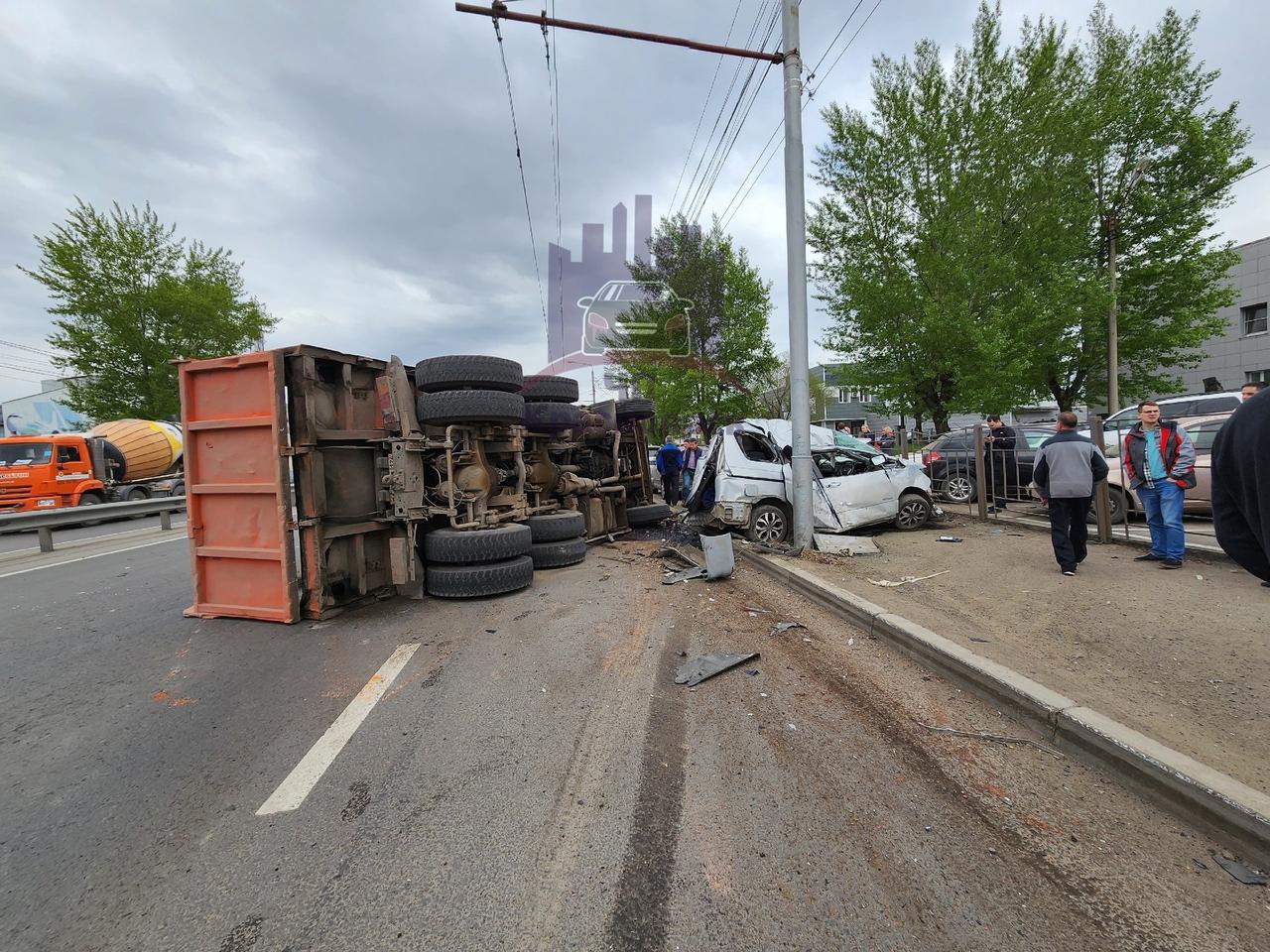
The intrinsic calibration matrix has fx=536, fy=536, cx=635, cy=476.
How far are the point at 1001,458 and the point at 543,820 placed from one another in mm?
10820

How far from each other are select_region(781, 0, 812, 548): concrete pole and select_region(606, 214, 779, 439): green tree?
16.3 m

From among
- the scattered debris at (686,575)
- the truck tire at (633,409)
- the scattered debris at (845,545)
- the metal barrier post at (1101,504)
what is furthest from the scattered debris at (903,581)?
the truck tire at (633,409)

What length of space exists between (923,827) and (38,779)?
163 inches

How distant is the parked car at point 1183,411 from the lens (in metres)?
8.50

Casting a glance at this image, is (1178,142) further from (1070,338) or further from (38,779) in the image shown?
(38,779)

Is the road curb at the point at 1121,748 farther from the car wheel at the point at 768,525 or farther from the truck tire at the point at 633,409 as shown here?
the truck tire at the point at 633,409

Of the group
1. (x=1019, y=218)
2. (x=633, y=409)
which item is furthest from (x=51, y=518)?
(x=1019, y=218)

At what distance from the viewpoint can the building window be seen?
861 inches

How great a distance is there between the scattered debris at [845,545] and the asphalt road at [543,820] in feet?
10.6

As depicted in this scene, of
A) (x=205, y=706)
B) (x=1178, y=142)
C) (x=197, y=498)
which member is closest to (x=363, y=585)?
(x=197, y=498)

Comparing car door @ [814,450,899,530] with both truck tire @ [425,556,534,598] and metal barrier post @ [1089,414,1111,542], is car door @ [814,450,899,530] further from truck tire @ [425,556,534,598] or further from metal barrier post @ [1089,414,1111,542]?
truck tire @ [425,556,534,598]

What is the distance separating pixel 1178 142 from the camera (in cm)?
1630

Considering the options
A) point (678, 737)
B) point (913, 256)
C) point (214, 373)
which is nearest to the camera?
point (678, 737)

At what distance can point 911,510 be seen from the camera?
904cm
